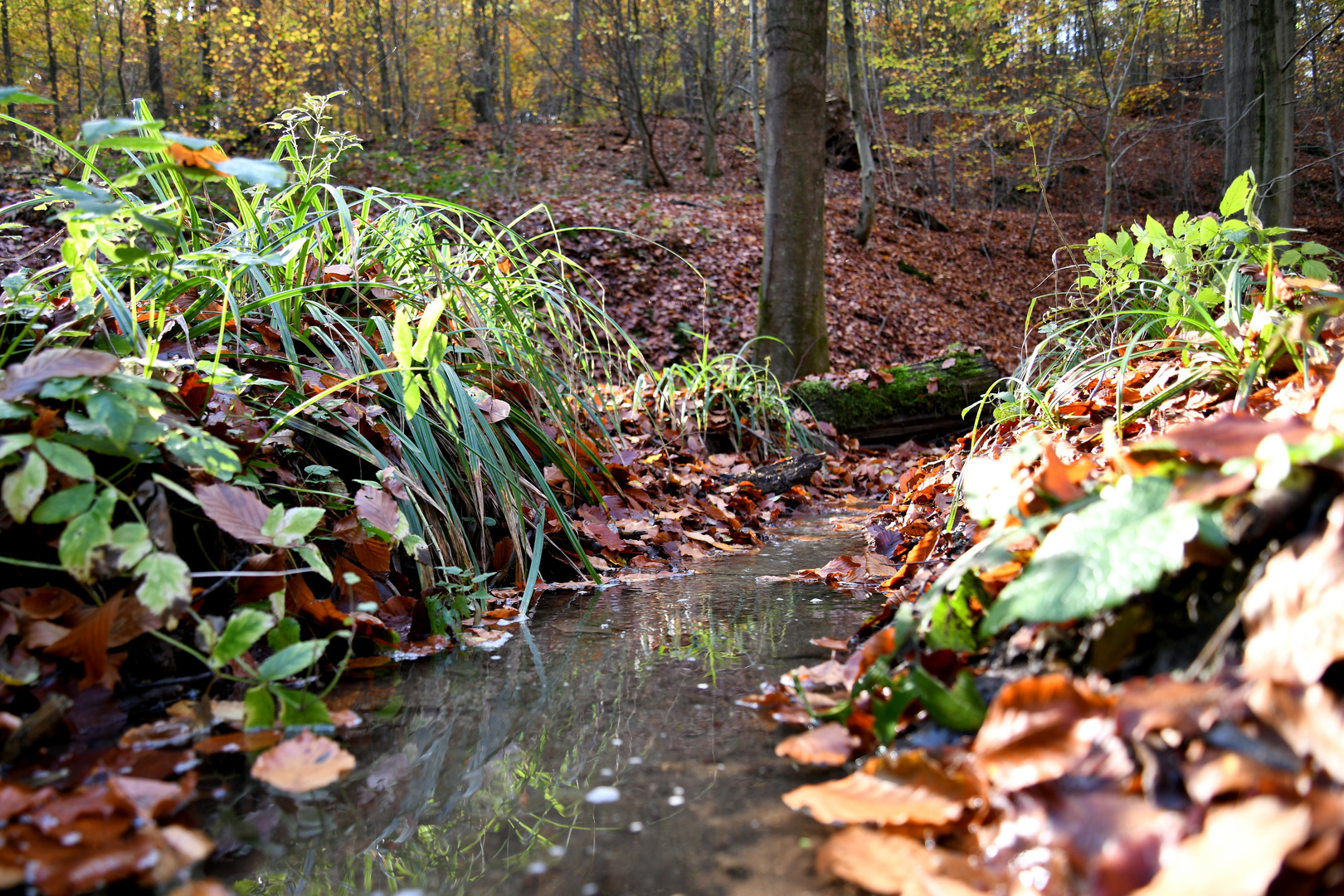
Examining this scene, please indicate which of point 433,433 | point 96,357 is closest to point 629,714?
point 96,357

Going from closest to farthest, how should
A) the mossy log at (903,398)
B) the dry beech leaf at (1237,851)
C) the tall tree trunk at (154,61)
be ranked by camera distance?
the dry beech leaf at (1237,851)
the mossy log at (903,398)
the tall tree trunk at (154,61)

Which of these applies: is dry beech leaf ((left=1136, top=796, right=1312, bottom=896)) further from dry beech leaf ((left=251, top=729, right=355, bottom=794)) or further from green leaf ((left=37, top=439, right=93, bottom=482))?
green leaf ((left=37, top=439, right=93, bottom=482))

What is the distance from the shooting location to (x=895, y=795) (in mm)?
742

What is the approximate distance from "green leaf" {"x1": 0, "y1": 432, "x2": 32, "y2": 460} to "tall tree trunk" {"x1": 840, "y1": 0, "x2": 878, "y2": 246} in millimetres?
12249

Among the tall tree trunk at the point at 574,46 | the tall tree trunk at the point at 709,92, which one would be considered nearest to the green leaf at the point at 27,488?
the tall tree trunk at the point at 709,92

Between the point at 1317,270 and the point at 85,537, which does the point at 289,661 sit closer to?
the point at 85,537

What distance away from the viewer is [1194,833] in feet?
1.79

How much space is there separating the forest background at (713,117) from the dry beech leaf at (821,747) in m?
7.41

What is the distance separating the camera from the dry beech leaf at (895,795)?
708mm

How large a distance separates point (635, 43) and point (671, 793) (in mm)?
15167

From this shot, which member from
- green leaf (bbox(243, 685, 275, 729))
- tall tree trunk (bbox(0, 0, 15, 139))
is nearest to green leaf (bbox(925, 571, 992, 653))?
green leaf (bbox(243, 685, 275, 729))

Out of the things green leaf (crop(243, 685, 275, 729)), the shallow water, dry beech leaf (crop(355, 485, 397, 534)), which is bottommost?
the shallow water

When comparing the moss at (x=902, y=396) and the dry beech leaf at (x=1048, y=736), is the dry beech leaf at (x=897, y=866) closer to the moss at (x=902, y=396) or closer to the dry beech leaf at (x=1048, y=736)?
the dry beech leaf at (x=1048, y=736)

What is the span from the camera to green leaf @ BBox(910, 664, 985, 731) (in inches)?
31.9
